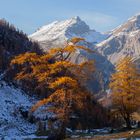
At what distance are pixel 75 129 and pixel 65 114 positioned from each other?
25441 millimetres

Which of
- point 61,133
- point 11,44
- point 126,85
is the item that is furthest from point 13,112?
point 11,44

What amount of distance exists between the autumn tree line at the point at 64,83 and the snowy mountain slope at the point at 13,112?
6.63ft

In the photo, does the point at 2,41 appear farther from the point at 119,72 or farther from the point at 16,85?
the point at 119,72

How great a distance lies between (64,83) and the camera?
38594 mm

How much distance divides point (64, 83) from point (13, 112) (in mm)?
21873

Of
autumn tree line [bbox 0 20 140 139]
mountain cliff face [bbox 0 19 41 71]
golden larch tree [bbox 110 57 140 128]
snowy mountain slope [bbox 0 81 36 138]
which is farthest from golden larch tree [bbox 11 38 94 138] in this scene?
mountain cliff face [bbox 0 19 41 71]

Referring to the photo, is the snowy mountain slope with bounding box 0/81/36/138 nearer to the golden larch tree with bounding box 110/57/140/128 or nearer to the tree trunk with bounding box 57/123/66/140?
the tree trunk with bounding box 57/123/66/140

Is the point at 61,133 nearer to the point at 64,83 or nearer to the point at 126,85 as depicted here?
the point at 64,83

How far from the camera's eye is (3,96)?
206 ft

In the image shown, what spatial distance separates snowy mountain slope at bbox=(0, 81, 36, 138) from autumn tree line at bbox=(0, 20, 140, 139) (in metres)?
2.02

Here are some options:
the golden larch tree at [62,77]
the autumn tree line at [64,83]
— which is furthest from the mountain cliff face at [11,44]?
the golden larch tree at [62,77]

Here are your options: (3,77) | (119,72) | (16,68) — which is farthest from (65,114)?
(16,68)

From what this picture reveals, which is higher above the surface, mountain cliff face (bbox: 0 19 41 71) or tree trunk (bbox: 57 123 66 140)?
mountain cliff face (bbox: 0 19 41 71)

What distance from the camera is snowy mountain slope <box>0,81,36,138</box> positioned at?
51500 mm
